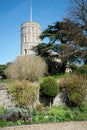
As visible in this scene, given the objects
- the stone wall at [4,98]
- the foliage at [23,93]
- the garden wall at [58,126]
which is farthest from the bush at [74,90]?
the garden wall at [58,126]

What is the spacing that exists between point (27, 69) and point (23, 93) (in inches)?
346

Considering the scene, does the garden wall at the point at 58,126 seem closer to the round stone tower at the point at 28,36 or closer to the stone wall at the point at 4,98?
the stone wall at the point at 4,98

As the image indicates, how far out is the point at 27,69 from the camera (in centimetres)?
Answer: 2495

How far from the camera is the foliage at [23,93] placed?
16.2 meters

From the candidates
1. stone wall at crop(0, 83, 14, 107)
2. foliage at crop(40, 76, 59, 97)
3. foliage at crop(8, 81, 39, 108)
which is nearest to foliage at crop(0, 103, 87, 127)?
foliage at crop(8, 81, 39, 108)

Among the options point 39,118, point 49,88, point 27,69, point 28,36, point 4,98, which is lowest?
point 4,98

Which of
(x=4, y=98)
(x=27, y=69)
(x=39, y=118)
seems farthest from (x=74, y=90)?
(x=27, y=69)

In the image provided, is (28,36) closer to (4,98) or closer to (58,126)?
(4,98)

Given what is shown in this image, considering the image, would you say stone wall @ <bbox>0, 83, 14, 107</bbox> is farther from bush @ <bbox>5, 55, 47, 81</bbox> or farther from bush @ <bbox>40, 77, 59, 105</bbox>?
bush @ <bbox>5, 55, 47, 81</bbox>

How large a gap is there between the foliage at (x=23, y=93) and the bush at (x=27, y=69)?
7.55 meters

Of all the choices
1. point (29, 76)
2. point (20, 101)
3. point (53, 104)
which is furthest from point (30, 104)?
point (29, 76)

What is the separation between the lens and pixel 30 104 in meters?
16.6

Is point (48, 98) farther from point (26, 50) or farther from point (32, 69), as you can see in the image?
point (26, 50)

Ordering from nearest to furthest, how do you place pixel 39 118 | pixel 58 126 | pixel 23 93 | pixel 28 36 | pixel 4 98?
pixel 58 126
pixel 39 118
pixel 23 93
pixel 4 98
pixel 28 36
